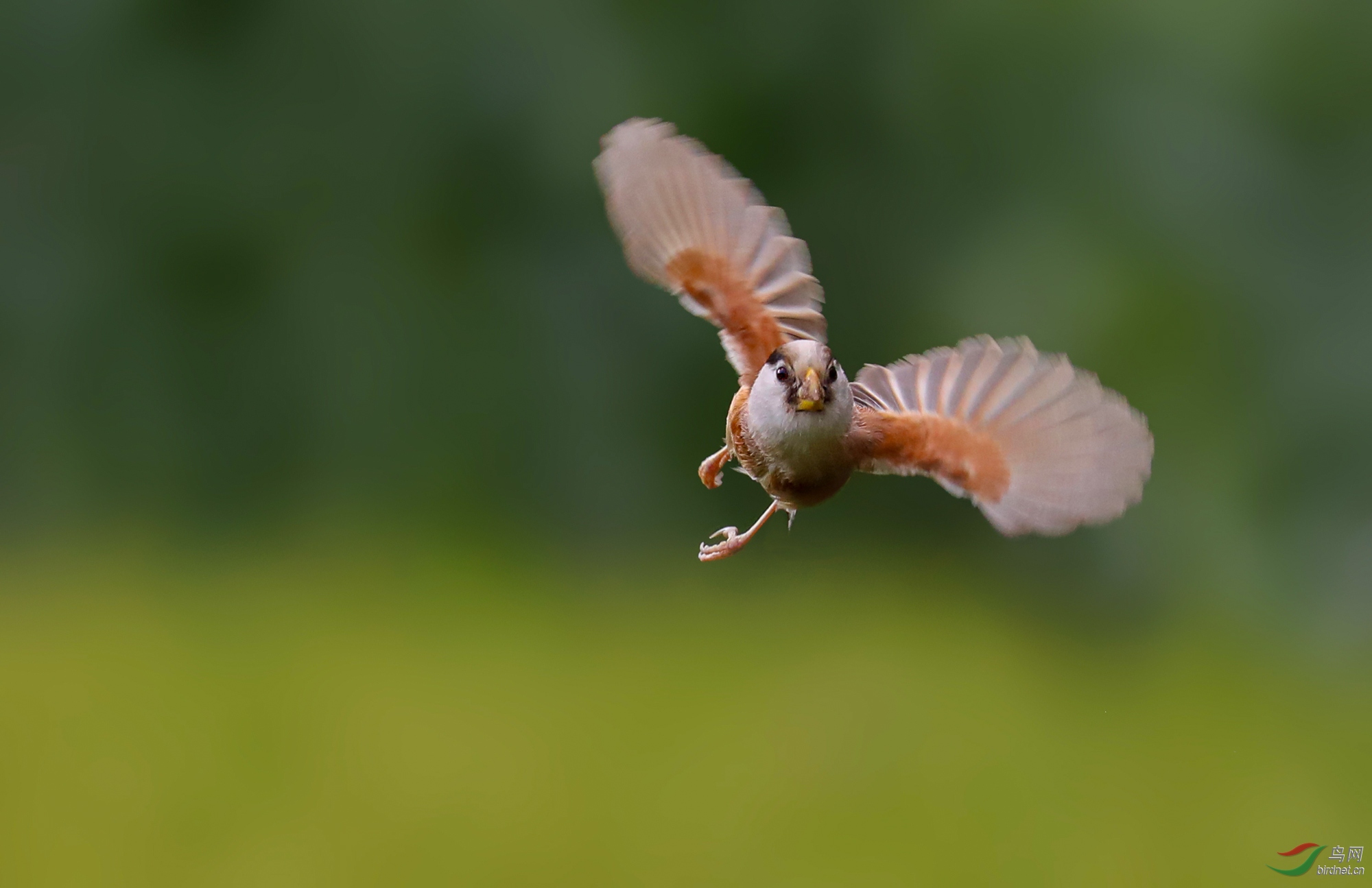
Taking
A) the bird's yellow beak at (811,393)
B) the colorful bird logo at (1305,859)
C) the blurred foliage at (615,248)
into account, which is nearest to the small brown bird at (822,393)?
the bird's yellow beak at (811,393)

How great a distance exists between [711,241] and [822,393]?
8.2 inches

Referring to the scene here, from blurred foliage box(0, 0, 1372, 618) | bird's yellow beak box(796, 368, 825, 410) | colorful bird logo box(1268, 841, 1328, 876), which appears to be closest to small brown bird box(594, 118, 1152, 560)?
bird's yellow beak box(796, 368, 825, 410)

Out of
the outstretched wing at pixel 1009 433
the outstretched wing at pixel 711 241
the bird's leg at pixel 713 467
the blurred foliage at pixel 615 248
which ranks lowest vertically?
the outstretched wing at pixel 1009 433

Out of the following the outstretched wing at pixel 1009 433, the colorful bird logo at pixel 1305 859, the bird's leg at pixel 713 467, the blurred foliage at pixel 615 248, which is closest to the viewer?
the outstretched wing at pixel 1009 433

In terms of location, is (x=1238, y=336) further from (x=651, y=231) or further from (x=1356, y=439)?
(x=651, y=231)

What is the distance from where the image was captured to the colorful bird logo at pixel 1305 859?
2.18 m

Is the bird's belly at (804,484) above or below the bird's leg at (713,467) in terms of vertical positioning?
below

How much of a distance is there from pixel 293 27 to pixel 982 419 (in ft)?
7.44

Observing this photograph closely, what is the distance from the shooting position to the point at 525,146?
2.49 m

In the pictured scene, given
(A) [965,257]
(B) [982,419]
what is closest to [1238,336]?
(A) [965,257]

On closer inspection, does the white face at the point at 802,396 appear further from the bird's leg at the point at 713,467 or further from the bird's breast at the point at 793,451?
the bird's leg at the point at 713,467

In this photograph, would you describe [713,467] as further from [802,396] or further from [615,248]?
[615,248]

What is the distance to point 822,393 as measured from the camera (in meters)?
0.84

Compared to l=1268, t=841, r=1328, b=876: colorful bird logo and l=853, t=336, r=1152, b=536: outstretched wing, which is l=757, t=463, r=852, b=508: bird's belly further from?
l=1268, t=841, r=1328, b=876: colorful bird logo
